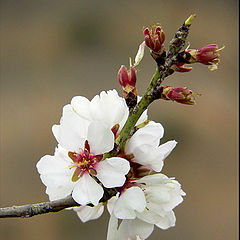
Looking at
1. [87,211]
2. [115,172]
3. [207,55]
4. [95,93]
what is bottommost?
[95,93]

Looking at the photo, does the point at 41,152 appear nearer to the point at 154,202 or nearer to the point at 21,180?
the point at 21,180

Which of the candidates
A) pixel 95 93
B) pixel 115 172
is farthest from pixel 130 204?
pixel 95 93

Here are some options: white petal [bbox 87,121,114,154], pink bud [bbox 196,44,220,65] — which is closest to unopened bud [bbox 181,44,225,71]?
pink bud [bbox 196,44,220,65]

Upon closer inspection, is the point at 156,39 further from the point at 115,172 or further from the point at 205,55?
the point at 115,172

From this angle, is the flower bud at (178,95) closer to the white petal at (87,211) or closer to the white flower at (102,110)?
the white flower at (102,110)

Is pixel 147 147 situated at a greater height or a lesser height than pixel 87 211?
greater

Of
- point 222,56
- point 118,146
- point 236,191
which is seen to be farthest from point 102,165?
point 222,56

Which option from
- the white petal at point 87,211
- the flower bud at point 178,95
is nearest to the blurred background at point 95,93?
the white petal at point 87,211
